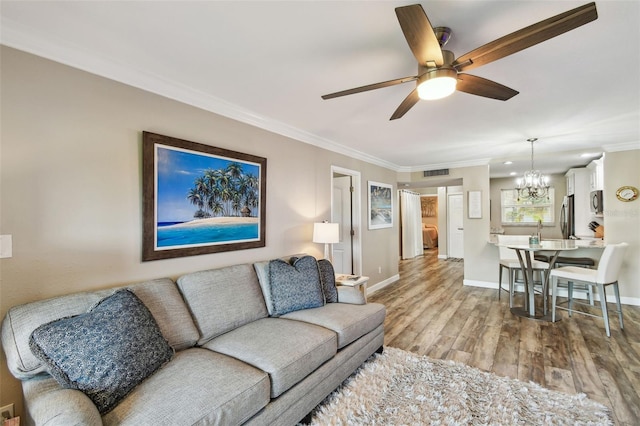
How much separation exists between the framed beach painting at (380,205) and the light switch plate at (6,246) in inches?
166

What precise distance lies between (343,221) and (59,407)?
13.5 feet

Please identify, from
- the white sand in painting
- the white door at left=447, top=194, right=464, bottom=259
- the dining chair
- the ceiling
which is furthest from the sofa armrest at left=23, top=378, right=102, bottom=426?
the white door at left=447, top=194, right=464, bottom=259

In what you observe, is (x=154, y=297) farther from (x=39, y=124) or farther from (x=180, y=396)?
(x=39, y=124)

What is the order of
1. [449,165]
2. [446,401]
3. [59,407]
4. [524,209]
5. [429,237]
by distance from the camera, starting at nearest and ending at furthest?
[59,407] → [446,401] → [449,165] → [524,209] → [429,237]

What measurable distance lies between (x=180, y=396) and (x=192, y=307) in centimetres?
80

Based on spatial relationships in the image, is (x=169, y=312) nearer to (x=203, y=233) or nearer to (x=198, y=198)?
(x=203, y=233)

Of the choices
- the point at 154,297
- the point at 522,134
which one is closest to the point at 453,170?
the point at 522,134

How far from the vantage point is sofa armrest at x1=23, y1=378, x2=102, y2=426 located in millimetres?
1095

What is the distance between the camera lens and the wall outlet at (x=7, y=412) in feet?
5.20

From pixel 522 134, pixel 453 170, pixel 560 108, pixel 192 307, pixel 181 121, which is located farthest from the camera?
pixel 453 170

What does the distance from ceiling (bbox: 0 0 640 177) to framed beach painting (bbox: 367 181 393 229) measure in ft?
6.07

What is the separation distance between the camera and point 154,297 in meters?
1.94

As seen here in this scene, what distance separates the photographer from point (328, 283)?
2902mm

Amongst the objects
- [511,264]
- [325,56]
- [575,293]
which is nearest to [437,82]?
[325,56]
